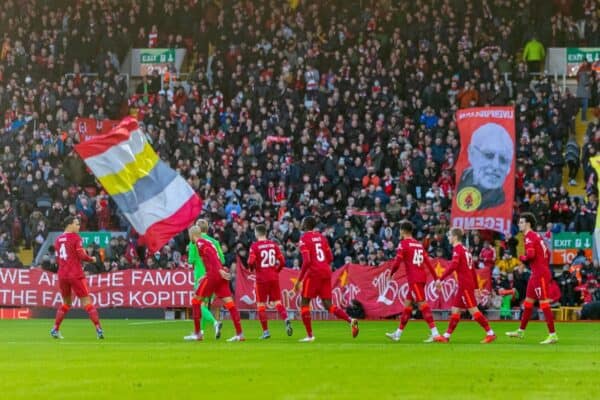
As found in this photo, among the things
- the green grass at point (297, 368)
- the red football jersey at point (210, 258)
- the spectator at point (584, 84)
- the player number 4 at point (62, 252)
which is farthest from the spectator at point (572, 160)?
the player number 4 at point (62, 252)

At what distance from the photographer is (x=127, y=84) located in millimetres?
52656

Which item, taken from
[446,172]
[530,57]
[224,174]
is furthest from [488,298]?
[530,57]

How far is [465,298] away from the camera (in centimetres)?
2431

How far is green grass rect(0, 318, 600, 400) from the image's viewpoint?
14734 millimetres

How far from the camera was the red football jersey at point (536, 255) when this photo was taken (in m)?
24.2

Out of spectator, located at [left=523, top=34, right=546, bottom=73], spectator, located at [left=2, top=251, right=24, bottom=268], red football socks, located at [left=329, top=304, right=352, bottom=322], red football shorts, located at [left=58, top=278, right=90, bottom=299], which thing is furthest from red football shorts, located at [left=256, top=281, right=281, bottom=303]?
spectator, located at [left=523, top=34, right=546, bottom=73]

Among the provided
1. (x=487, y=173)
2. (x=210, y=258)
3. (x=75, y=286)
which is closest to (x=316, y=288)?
(x=210, y=258)

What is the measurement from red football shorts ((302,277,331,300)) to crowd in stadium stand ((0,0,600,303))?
40.8 ft

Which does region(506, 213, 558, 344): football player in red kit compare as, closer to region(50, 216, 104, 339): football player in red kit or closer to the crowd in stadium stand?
region(50, 216, 104, 339): football player in red kit

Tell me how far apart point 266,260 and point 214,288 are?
1297 mm

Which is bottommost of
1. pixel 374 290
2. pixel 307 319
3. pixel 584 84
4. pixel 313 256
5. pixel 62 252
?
pixel 374 290

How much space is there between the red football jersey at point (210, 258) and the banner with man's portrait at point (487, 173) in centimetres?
1108

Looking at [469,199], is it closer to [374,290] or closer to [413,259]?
[374,290]

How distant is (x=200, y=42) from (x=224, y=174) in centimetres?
1056
